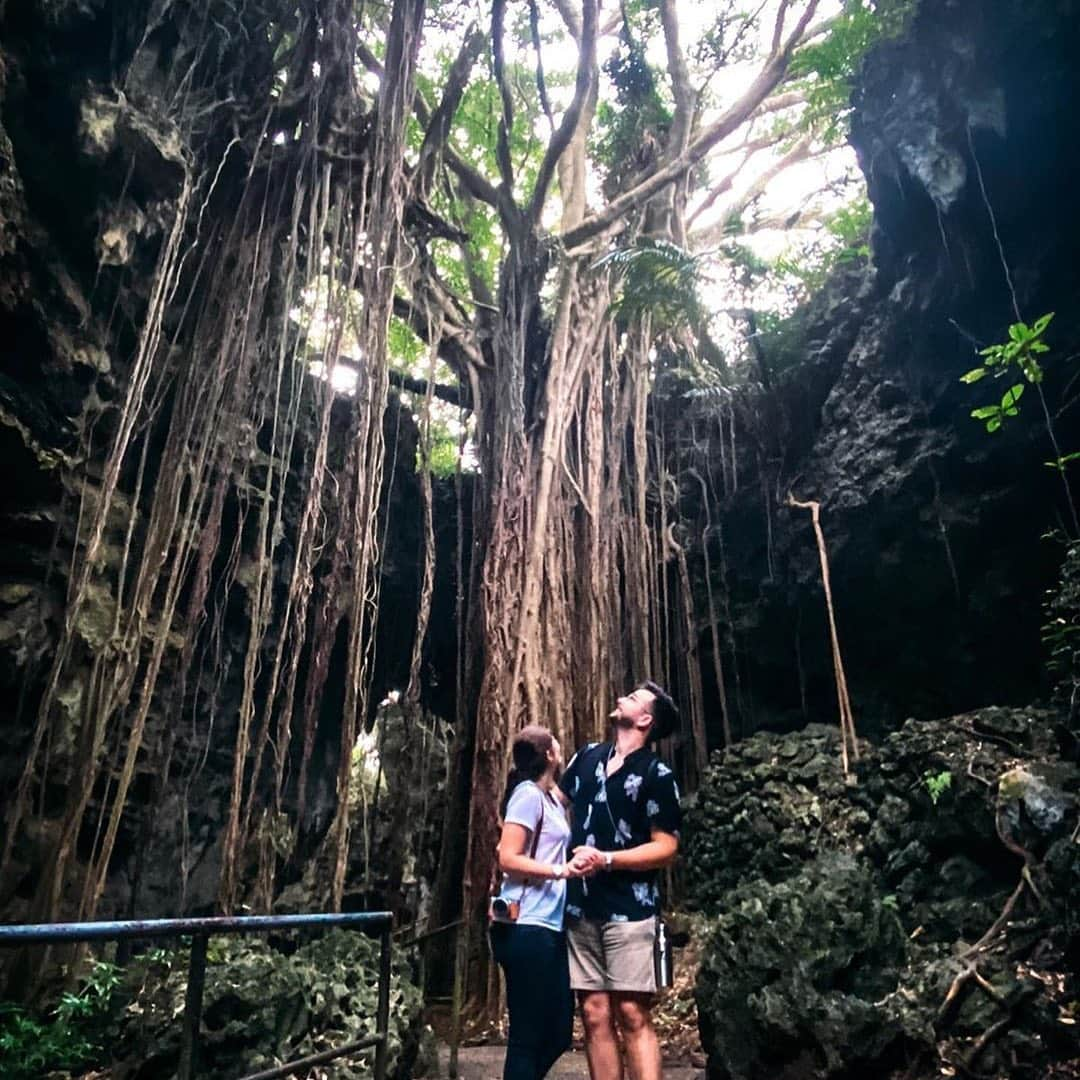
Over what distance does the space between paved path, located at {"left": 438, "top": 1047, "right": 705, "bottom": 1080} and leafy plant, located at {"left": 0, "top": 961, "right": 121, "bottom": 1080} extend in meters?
1.24

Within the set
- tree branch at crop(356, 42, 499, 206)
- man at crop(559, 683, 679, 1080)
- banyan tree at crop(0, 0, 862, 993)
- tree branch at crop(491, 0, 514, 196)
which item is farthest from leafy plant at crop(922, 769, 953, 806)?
tree branch at crop(356, 42, 499, 206)

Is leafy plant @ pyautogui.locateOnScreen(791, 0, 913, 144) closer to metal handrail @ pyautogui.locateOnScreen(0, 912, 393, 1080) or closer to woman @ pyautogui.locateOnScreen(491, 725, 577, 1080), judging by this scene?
woman @ pyautogui.locateOnScreen(491, 725, 577, 1080)

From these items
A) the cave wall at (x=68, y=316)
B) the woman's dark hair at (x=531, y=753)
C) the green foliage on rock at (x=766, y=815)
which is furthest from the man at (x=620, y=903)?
the green foliage on rock at (x=766, y=815)

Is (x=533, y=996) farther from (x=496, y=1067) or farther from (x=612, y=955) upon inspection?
(x=496, y=1067)

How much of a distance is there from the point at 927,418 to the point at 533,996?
4.90 m

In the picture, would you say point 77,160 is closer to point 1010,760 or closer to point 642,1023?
point 642,1023

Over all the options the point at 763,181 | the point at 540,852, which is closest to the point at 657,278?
the point at 763,181

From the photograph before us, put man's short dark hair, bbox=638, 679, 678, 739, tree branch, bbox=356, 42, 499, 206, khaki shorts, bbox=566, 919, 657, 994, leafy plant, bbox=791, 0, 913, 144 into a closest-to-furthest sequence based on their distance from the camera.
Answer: khaki shorts, bbox=566, 919, 657, 994, man's short dark hair, bbox=638, 679, 678, 739, leafy plant, bbox=791, 0, 913, 144, tree branch, bbox=356, 42, 499, 206

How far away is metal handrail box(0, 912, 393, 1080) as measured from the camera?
3.24ft

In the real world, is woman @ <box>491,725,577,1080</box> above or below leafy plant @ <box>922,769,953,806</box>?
below

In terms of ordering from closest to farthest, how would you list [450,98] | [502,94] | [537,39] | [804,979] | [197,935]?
1. [197,935]
2. [804,979]
3. [450,98]
4. [537,39]
5. [502,94]

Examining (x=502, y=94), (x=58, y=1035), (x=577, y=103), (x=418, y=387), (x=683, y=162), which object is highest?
(x=683, y=162)

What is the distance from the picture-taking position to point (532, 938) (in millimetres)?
1876

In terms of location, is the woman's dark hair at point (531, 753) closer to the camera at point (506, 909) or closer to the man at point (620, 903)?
the man at point (620, 903)
